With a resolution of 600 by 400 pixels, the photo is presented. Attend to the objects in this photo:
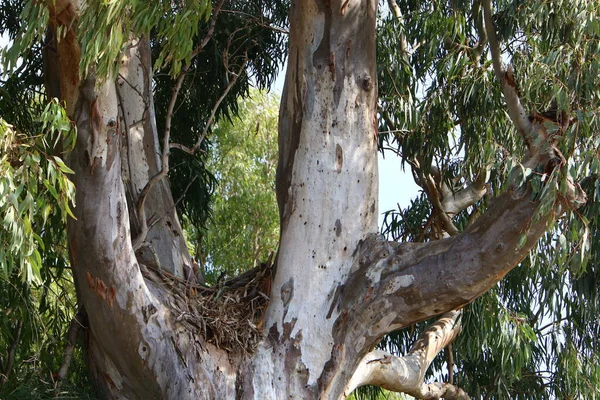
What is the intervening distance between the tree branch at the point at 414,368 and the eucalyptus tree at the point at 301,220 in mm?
15

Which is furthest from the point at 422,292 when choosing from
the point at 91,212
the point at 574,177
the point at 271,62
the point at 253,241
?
the point at 253,241

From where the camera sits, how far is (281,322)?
461cm

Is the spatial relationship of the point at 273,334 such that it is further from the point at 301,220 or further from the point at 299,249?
the point at 301,220

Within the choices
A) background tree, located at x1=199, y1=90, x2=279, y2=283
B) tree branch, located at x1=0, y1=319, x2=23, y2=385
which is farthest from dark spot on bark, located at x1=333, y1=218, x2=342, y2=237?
background tree, located at x1=199, y1=90, x2=279, y2=283

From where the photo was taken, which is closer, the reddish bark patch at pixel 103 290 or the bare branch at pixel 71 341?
the reddish bark patch at pixel 103 290

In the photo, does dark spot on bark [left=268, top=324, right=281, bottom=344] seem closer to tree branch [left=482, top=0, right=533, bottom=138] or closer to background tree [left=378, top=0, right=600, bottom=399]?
tree branch [left=482, top=0, right=533, bottom=138]

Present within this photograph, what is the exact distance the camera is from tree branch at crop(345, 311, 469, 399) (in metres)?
4.99

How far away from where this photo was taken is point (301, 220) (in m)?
4.72

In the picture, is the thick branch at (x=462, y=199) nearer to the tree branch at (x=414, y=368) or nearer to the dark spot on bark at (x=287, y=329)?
the tree branch at (x=414, y=368)

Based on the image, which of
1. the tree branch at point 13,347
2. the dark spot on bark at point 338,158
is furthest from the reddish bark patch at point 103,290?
the tree branch at point 13,347

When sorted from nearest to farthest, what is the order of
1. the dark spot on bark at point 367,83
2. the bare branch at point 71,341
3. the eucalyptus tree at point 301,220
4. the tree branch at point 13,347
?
the eucalyptus tree at point 301,220 → the dark spot on bark at point 367,83 → the bare branch at point 71,341 → the tree branch at point 13,347

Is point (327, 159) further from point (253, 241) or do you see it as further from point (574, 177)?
point (253, 241)

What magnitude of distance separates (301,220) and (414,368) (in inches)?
47.6

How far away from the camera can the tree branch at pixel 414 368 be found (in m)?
4.99
